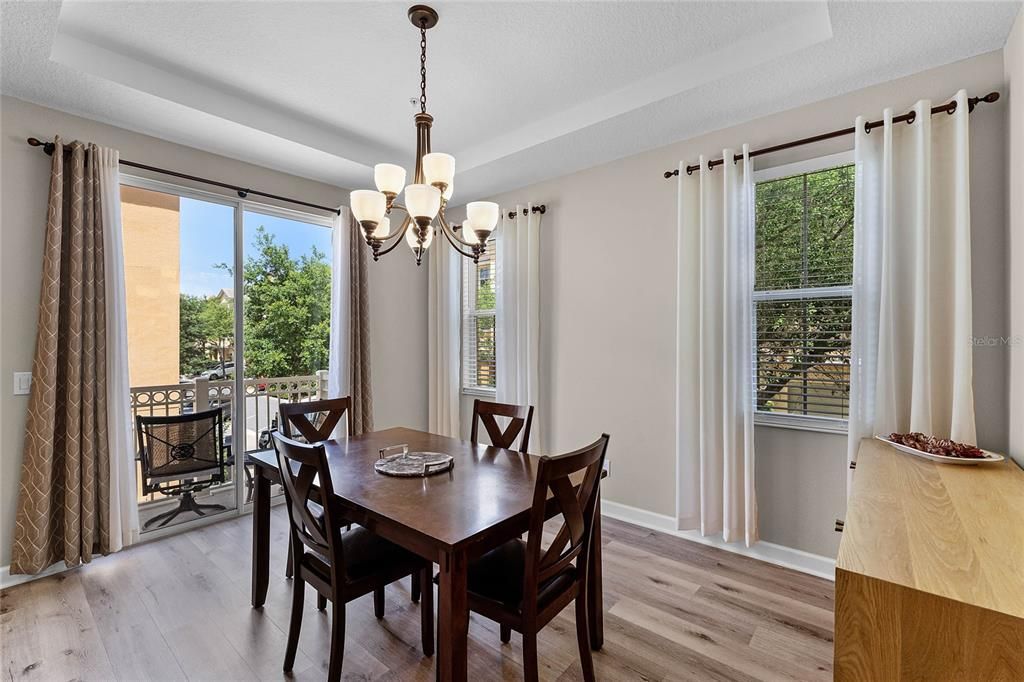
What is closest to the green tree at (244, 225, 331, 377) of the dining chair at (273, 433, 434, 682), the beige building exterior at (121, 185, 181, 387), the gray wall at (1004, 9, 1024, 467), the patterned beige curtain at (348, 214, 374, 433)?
the patterned beige curtain at (348, 214, 374, 433)

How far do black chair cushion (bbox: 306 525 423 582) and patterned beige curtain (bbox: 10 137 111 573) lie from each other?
1.78m

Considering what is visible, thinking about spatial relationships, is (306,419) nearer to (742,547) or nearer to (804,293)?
(742,547)

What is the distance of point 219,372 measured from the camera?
Result: 3.40 metres

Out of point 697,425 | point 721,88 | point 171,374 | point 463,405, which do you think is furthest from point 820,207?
point 171,374

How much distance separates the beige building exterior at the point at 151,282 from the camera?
302 centimetres

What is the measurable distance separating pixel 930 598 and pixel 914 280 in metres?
1.94

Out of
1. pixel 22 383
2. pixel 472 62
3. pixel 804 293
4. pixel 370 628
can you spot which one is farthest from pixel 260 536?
pixel 804 293

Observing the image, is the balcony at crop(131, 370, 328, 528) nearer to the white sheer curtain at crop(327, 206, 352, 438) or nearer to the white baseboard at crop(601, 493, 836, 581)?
the white sheer curtain at crop(327, 206, 352, 438)

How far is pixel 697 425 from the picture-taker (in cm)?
296

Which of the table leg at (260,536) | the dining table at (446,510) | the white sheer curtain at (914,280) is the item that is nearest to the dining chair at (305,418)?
the dining table at (446,510)

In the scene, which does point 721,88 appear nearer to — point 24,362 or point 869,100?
point 869,100

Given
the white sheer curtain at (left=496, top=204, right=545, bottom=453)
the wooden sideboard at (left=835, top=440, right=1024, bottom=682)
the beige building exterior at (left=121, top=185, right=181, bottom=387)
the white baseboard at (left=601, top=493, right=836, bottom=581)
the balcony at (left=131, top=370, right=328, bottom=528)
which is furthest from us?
the white sheer curtain at (left=496, top=204, right=545, bottom=453)

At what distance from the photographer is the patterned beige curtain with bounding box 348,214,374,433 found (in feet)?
13.0

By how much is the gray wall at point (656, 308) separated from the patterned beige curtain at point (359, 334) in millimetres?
1003
